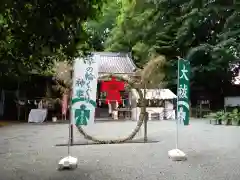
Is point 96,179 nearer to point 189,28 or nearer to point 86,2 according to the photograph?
point 86,2

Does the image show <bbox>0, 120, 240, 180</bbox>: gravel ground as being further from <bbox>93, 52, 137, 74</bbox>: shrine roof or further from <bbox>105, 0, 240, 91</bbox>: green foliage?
<bbox>93, 52, 137, 74</bbox>: shrine roof

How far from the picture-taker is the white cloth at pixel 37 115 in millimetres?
19188

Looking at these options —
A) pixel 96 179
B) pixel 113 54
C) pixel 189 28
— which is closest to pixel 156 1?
pixel 189 28

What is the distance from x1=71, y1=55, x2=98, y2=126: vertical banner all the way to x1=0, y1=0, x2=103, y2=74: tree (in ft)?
8.76

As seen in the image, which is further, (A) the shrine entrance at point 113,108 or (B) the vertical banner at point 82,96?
(A) the shrine entrance at point 113,108

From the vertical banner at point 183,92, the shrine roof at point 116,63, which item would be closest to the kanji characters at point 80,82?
the vertical banner at point 183,92

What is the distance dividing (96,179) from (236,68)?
20.1 metres

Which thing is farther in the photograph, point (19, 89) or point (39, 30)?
point (19, 89)

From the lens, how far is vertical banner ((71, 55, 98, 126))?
726 cm

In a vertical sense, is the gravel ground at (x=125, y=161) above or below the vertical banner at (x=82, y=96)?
below

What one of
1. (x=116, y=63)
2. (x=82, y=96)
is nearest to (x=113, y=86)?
(x=82, y=96)

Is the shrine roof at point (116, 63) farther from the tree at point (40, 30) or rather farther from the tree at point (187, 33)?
the tree at point (40, 30)

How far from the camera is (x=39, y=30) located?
3.75 metres

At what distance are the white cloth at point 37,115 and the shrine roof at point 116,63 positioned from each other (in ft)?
17.4
